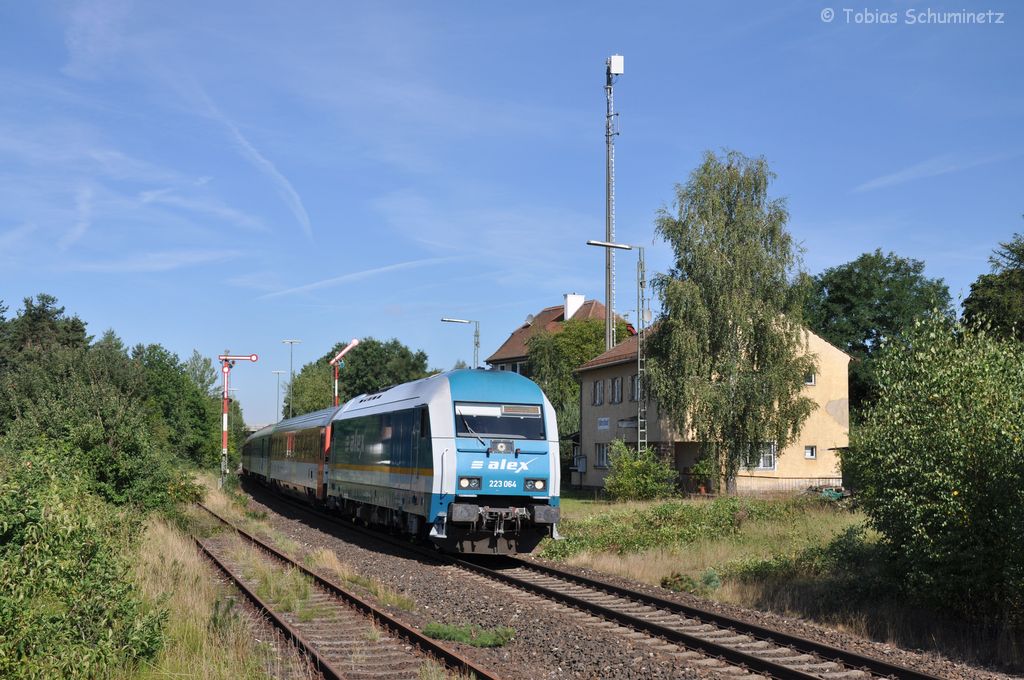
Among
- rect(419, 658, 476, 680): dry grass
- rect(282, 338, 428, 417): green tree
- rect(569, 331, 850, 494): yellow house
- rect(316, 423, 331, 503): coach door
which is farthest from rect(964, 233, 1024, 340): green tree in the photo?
rect(282, 338, 428, 417): green tree

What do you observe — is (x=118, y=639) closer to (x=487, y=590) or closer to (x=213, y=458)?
(x=487, y=590)

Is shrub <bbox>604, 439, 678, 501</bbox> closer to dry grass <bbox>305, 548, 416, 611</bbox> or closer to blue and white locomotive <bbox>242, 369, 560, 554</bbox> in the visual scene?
blue and white locomotive <bbox>242, 369, 560, 554</bbox>

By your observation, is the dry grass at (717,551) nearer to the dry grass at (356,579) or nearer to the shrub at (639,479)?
the dry grass at (356,579)

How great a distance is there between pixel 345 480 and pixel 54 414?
8.66 m

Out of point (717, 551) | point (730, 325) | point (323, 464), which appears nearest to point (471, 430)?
point (717, 551)

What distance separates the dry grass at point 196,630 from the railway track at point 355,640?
473 millimetres

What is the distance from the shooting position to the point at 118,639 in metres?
8.10

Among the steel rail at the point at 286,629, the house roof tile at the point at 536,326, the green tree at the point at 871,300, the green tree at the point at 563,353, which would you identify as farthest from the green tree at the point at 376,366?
the steel rail at the point at 286,629

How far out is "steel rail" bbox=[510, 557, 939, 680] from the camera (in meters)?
9.17

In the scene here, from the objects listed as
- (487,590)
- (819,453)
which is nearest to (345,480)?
(487,590)

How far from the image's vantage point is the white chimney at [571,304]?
269 feet

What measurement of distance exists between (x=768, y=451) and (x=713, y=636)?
91.8 feet

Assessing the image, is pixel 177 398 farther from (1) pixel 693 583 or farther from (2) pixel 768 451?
(1) pixel 693 583

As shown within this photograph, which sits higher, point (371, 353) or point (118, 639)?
point (371, 353)
